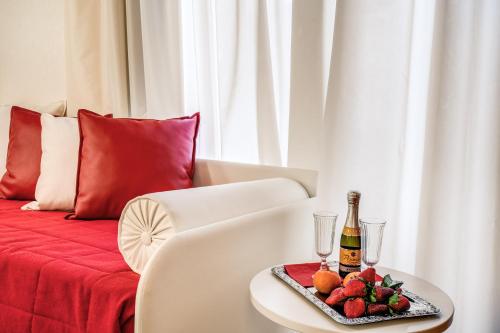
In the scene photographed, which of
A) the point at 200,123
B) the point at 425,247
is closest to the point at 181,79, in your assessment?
the point at 200,123

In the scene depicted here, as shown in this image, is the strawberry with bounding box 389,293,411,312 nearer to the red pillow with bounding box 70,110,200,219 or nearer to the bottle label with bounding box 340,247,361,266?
the bottle label with bounding box 340,247,361,266

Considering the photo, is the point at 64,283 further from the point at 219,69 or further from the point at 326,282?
the point at 219,69

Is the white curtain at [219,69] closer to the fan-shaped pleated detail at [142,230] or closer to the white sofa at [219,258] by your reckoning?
the white sofa at [219,258]

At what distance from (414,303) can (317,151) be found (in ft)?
2.54

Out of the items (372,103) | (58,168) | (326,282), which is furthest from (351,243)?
(58,168)

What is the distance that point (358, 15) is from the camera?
60.5 inches

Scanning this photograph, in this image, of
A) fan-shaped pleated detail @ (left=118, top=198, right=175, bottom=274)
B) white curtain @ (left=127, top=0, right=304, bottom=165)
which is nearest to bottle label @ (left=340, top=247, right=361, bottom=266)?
fan-shaped pleated detail @ (left=118, top=198, right=175, bottom=274)

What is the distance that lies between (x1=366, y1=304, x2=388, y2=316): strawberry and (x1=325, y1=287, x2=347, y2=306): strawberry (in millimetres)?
57

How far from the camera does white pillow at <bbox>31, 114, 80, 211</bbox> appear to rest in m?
1.89

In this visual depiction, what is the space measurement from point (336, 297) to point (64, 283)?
69cm

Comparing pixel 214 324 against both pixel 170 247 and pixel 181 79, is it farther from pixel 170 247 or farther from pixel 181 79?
pixel 181 79

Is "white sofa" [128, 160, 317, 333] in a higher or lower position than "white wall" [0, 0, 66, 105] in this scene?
lower

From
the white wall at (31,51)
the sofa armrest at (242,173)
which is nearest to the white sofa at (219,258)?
the sofa armrest at (242,173)

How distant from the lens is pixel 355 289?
0.99m
